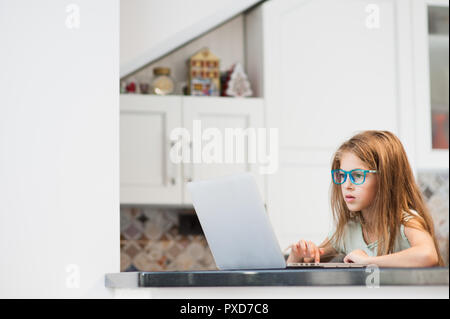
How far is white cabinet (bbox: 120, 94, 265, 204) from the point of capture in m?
2.80

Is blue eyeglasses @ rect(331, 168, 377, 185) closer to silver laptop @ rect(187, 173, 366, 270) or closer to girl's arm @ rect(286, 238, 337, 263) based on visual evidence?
girl's arm @ rect(286, 238, 337, 263)

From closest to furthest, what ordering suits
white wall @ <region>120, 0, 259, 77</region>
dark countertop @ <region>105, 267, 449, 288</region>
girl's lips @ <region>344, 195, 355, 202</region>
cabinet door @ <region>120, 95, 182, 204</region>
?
dark countertop @ <region>105, 267, 449, 288</region> → girl's lips @ <region>344, 195, 355, 202</region> → white wall @ <region>120, 0, 259, 77</region> → cabinet door @ <region>120, 95, 182, 204</region>

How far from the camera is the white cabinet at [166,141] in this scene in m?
2.80

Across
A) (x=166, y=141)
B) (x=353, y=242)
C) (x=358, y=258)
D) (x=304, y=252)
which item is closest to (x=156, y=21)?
(x=166, y=141)

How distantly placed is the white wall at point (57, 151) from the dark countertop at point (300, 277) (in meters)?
0.29

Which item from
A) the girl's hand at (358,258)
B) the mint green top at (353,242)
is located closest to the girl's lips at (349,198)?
the mint green top at (353,242)

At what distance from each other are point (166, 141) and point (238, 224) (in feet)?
5.09

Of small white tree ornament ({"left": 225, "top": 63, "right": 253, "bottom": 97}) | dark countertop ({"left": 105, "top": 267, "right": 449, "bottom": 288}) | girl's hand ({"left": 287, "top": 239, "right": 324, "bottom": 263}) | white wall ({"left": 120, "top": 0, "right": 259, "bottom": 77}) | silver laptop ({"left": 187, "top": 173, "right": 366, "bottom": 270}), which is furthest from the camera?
small white tree ornament ({"left": 225, "top": 63, "right": 253, "bottom": 97})

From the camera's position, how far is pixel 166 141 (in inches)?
111

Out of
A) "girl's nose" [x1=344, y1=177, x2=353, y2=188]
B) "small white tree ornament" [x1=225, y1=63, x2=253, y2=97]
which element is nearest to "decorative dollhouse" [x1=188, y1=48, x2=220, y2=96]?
"small white tree ornament" [x1=225, y1=63, x2=253, y2=97]

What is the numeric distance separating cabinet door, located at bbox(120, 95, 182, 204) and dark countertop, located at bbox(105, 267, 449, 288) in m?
1.55

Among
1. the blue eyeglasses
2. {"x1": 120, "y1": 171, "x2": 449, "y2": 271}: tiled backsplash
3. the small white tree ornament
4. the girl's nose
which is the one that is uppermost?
the small white tree ornament

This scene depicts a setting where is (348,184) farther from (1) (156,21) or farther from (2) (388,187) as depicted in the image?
(1) (156,21)
